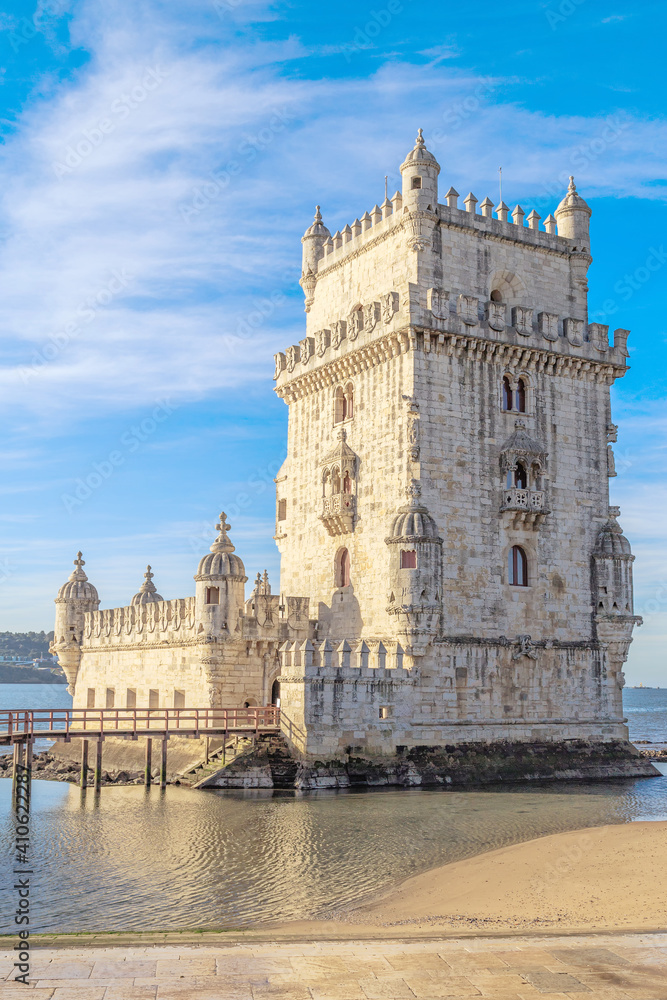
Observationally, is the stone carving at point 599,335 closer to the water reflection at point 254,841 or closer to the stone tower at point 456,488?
the stone tower at point 456,488

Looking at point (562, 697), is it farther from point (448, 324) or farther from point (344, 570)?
point (448, 324)

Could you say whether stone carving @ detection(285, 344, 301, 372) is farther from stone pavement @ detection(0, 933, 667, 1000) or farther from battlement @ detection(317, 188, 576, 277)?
stone pavement @ detection(0, 933, 667, 1000)

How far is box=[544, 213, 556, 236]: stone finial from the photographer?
43031mm

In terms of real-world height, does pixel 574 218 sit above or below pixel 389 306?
above

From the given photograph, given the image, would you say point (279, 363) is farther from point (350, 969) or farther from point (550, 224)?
point (350, 969)

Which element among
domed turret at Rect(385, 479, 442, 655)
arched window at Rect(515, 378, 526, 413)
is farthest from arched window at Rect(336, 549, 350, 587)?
arched window at Rect(515, 378, 526, 413)

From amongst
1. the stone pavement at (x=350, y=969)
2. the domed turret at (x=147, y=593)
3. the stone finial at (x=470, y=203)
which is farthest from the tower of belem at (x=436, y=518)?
the stone pavement at (x=350, y=969)

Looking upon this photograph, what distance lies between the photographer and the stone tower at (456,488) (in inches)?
1390

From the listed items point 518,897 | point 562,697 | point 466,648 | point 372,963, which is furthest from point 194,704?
point 372,963

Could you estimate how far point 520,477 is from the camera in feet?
128

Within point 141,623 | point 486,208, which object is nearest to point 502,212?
point 486,208

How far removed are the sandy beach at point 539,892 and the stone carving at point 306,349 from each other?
79.0ft

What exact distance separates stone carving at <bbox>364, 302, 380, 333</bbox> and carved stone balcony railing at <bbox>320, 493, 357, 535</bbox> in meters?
6.51

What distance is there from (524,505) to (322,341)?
1090 cm
